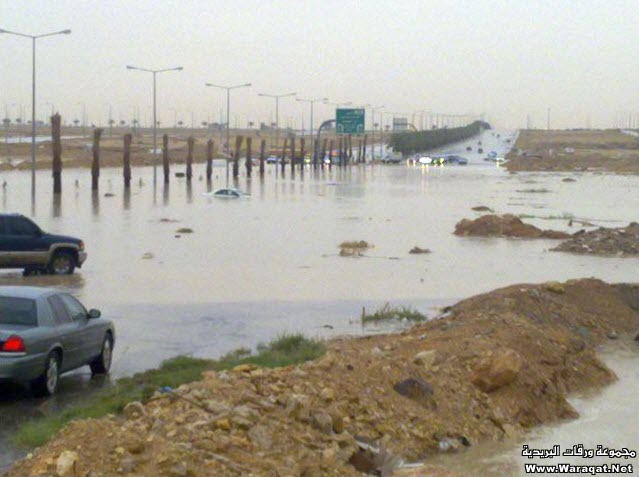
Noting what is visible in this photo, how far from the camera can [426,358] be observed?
14.2 meters

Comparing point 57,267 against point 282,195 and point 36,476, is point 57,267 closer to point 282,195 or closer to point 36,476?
point 36,476

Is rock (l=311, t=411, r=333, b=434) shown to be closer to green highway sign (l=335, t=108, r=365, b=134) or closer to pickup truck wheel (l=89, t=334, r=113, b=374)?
pickup truck wheel (l=89, t=334, r=113, b=374)

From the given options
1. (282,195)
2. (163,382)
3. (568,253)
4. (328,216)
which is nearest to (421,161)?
Answer: (282,195)

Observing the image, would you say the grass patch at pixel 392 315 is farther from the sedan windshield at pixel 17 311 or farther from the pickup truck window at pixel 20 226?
the pickup truck window at pixel 20 226

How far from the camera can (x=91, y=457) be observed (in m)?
9.05

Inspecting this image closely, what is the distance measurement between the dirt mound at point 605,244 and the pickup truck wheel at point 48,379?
28168mm

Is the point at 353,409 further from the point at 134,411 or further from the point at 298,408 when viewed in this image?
the point at 134,411

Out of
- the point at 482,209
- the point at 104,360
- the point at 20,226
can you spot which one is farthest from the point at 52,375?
the point at 482,209

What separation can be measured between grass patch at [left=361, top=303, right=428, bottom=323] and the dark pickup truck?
10.1 m

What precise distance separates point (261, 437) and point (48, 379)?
5.30m

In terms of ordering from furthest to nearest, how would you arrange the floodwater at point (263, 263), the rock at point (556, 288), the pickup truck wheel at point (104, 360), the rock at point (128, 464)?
the rock at point (556, 288)
the floodwater at point (263, 263)
the pickup truck wheel at point (104, 360)
the rock at point (128, 464)

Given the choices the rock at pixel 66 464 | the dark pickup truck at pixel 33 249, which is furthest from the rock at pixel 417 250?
the rock at pixel 66 464

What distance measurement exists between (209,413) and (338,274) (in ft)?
73.2

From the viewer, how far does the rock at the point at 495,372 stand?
13953 millimetres
